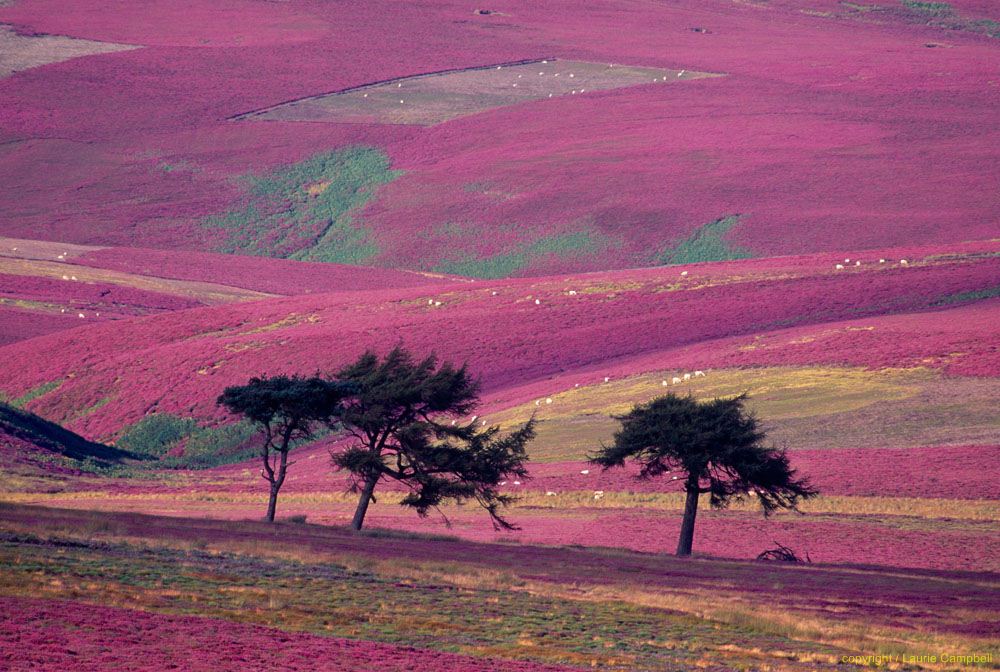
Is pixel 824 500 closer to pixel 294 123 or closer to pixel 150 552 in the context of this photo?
pixel 150 552

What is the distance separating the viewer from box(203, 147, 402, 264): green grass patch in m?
111

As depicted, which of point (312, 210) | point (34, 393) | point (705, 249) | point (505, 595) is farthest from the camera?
point (312, 210)

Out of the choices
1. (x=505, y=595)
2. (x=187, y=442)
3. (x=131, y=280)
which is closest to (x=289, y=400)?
(x=505, y=595)

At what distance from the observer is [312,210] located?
4596 inches

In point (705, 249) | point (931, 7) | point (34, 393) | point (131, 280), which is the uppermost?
point (931, 7)

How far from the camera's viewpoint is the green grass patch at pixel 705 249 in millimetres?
100000

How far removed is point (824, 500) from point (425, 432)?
15196mm

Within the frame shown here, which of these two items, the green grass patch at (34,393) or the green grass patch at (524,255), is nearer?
the green grass patch at (34,393)

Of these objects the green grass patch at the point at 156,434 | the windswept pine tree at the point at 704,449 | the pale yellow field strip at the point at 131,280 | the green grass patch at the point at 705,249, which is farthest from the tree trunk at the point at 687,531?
the green grass patch at the point at 705,249

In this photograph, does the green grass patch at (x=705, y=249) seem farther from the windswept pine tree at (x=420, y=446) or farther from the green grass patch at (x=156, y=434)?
the windswept pine tree at (x=420, y=446)

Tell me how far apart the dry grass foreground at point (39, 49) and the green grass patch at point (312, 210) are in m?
33.5

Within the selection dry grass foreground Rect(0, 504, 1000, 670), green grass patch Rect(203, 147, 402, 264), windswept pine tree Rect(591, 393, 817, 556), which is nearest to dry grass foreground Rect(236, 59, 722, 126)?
green grass patch Rect(203, 147, 402, 264)

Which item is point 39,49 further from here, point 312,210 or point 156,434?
point 156,434

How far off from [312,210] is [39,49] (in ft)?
152
